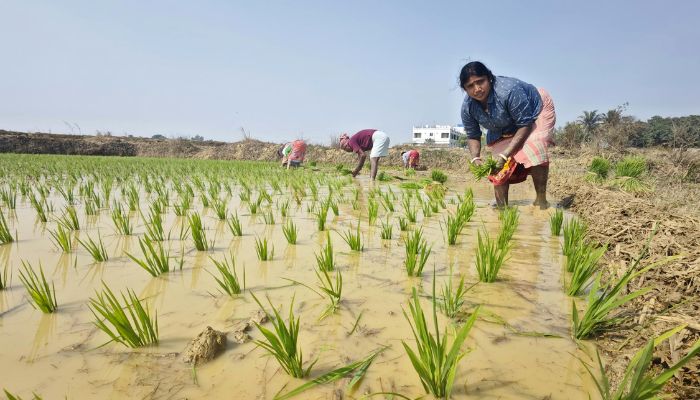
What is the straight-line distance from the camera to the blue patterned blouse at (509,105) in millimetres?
3260

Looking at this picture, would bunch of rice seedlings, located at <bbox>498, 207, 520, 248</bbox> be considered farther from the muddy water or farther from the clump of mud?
the clump of mud

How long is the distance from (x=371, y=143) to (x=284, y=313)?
660 centimetres

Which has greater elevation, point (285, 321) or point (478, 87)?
point (478, 87)

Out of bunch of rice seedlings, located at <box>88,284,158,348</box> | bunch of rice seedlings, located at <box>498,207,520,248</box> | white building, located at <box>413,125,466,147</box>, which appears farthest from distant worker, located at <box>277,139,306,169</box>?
white building, located at <box>413,125,466,147</box>

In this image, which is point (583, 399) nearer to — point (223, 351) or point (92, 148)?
point (223, 351)

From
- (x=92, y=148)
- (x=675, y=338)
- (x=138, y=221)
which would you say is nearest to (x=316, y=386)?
(x=675, y=338)

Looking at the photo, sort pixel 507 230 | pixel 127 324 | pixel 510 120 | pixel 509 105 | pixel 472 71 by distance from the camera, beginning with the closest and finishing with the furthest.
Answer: pixel 127 324 → pixel 507 230 → pixel 472 71 → pixel 509 105 → pixel 510 120

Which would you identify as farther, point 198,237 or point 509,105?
point 509,105

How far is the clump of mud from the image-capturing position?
3.48 feet

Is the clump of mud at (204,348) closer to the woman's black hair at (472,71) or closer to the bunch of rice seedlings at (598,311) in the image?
the bunch of rice seedlings at (598,311)

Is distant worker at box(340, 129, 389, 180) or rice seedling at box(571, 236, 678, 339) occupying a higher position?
distant worker at box(340, 129, 389, 180)

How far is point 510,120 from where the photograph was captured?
3.49m

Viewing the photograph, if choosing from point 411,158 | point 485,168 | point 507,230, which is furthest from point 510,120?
point 411,158

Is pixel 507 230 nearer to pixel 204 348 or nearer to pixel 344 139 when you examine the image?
pixel 204 348
